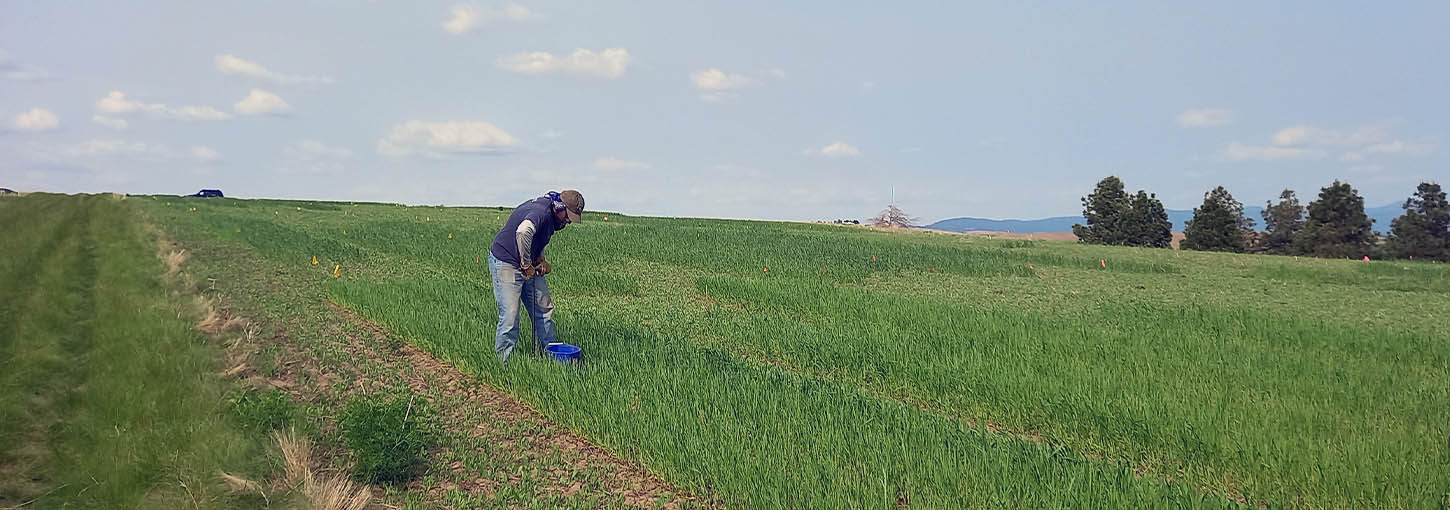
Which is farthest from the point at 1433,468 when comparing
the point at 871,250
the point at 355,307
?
the point at 871,250

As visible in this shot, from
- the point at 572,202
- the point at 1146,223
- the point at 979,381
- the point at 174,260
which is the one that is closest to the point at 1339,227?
the point at 1146,223

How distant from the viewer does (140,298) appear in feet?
33.9

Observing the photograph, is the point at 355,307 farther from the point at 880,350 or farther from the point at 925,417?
the point at 925,417

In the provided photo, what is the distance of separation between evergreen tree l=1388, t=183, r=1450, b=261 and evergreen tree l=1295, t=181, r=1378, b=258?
1.66m

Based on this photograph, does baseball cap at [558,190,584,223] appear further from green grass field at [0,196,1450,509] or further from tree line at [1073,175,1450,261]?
tree line at [1073,175,1450,261]

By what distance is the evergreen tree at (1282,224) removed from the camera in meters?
61.8

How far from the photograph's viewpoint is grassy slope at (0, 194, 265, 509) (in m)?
4.88

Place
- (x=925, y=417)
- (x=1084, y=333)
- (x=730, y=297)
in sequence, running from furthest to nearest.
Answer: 1. (x=730, y=297)
2. (x=1084, y=333)
3. (x=925, y=417)

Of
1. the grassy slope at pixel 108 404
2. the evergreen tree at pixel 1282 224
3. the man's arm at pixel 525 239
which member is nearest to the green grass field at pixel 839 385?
the grassy slope at pixel 108 404

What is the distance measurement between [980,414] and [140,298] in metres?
10.0

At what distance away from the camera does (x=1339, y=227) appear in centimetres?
5172

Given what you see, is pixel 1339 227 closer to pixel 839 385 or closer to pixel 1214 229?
pixel 1214 229

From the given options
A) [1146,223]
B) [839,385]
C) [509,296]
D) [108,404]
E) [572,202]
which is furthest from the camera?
[1146,223]

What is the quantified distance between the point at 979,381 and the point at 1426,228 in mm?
61453
